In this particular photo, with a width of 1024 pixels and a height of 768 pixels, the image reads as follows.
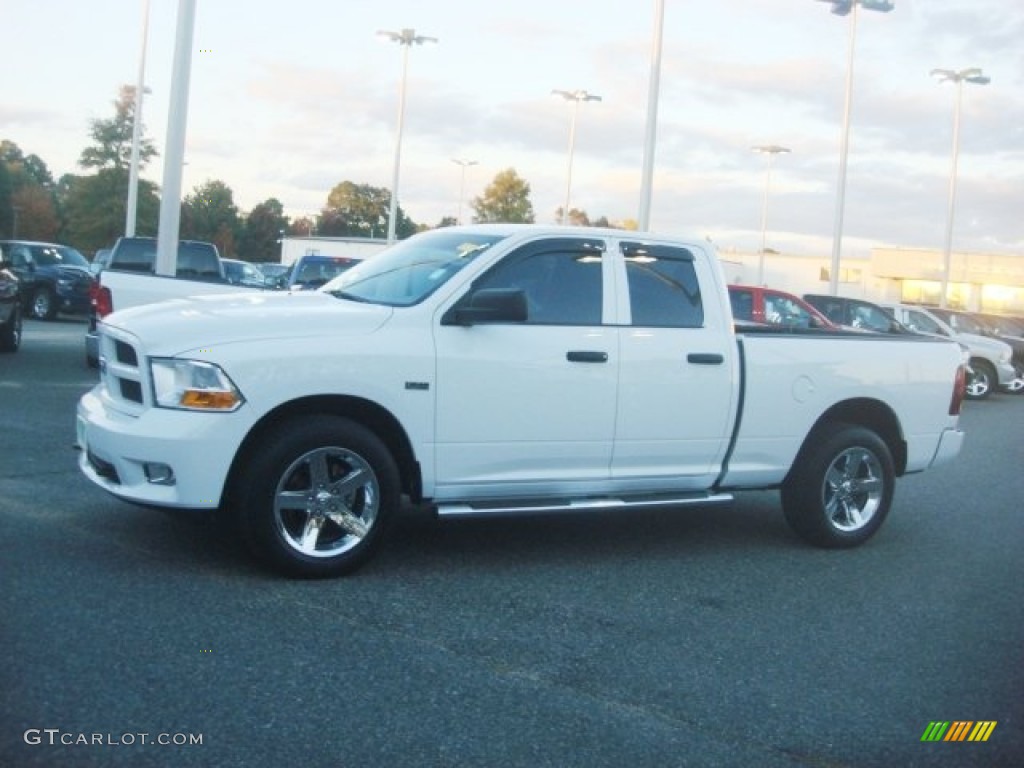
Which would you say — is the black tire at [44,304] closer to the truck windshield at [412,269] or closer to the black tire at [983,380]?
the black tire at [983,380]

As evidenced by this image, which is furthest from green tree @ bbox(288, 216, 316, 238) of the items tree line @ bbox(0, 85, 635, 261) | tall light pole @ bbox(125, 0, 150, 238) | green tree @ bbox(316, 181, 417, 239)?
tall light pole @ bbox(125, 0, 150, 238)

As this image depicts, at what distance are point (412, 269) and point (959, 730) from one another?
3.88 metres

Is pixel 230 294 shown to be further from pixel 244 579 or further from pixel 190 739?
pixel 190 739

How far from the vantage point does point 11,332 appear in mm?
16750

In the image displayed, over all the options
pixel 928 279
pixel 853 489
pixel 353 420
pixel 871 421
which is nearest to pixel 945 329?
pixel 871 421

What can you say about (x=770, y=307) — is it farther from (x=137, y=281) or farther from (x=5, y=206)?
(x=5, y=206)

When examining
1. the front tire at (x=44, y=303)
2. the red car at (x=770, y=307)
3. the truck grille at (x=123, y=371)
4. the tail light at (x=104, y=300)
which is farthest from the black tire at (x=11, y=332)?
the truck grille at (x=123, y=371)

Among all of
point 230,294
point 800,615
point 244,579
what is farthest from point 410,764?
point 230,294

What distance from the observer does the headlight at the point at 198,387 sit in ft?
19.1

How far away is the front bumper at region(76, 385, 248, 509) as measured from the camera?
5773mm

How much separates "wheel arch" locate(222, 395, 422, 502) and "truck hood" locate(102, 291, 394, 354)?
0.36 m

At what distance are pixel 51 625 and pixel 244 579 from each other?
1.14m

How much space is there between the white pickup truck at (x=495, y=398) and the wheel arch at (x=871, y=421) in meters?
0.01

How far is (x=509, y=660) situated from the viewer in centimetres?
518
